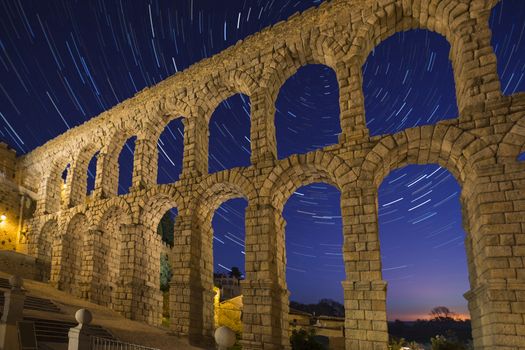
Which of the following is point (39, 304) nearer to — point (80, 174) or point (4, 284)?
point (4, 284)

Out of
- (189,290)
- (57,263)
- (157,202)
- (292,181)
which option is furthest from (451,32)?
(57,263)

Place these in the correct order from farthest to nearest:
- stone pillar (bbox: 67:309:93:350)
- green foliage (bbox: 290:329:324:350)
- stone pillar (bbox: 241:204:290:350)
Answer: green foliage (bbox: 290:329:324:350)
stone pillar (bbox: 241:204:290:350)
stone pillar (bbox: 67:309:93:350)

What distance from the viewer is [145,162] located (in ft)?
64.1

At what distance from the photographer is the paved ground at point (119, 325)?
13.2 metres

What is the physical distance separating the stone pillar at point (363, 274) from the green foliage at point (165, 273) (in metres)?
20.6

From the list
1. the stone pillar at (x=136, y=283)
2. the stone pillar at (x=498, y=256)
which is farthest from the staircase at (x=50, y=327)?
the stone pillar at (x=498, y=256)

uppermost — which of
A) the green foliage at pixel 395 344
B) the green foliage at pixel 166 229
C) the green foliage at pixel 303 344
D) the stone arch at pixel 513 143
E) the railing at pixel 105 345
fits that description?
the green foliage at pixel 166 229

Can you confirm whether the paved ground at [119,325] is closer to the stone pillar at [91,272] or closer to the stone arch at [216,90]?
the stone pillar at [91,272]

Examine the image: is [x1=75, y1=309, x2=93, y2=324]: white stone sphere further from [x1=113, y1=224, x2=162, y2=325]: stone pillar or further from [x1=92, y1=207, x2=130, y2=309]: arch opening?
[x1=92, y1=207, x2=130, y2=309]: arch opening

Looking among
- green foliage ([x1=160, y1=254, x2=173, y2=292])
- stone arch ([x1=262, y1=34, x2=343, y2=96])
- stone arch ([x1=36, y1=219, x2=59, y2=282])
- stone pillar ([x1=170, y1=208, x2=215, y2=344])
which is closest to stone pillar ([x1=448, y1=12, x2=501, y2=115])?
stone arch ([x1=262, y1=34, x2=343, y2=96])

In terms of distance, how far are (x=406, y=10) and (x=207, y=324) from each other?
14053mm

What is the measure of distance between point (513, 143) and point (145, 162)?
15.5 metres

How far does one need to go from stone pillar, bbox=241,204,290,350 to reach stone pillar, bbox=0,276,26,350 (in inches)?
260

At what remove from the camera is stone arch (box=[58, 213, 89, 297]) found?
20797 mm
